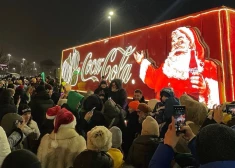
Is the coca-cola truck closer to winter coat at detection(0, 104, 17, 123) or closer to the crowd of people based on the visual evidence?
the crowd of people

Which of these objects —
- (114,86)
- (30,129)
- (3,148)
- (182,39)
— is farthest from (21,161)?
(182,39)

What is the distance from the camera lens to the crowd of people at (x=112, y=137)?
1578mm

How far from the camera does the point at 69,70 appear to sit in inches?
661

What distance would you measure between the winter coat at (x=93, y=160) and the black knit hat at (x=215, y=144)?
1350 millimetres

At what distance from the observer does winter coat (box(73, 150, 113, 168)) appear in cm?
268

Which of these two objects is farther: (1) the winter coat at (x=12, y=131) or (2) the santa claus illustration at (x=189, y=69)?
(2) the santa claus illustration at (x=189, y=69)

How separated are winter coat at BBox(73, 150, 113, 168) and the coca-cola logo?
8.41m

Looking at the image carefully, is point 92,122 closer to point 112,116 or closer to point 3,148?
point 112,116

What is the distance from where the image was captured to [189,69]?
328 inches

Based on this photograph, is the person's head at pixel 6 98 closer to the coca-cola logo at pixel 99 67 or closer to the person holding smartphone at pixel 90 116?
the person holding smartphone at pixel 90 116

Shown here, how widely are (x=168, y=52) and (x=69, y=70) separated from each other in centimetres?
890

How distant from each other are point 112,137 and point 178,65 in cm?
548

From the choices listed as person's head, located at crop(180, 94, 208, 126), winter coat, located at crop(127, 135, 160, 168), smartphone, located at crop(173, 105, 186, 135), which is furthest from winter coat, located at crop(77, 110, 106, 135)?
smartphone, located at crop(173, 105, 186, 135)

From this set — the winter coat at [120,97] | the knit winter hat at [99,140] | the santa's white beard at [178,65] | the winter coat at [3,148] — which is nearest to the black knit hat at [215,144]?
the knit winter hat at [99,140]
